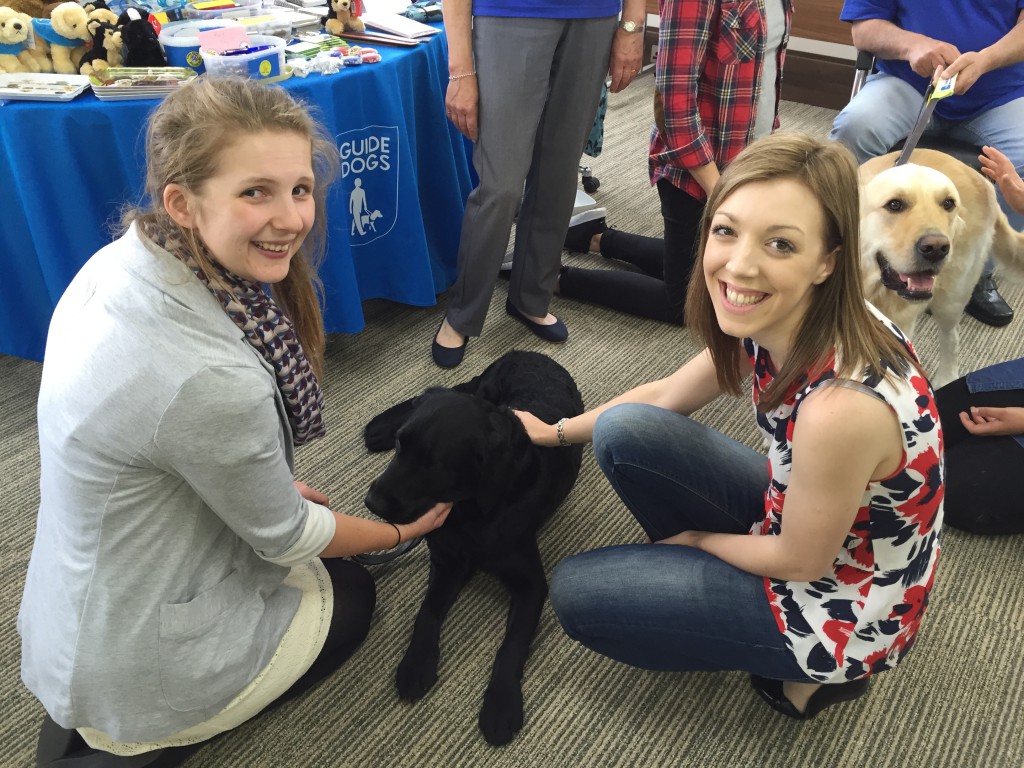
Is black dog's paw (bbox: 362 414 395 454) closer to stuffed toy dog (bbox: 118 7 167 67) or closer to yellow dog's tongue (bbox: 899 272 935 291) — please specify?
stuffed toy dog (bbox: 118 7 167 67)

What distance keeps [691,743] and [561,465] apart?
1.91 ft

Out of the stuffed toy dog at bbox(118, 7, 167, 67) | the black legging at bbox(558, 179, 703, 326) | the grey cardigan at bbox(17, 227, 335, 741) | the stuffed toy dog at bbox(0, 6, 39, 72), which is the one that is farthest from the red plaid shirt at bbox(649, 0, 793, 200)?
the stuffed toy dog at bbox(0, 6, 39, 72)

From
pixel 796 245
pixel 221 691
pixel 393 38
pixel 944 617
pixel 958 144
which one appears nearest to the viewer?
pixel 796 245

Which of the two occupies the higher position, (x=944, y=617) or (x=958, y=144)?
(x=958, y=144)

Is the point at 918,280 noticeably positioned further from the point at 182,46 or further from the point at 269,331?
the point at 182,46

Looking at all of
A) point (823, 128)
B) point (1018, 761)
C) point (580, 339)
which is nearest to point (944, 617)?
point (1018, 761)

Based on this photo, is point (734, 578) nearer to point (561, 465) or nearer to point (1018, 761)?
point (561, 465)

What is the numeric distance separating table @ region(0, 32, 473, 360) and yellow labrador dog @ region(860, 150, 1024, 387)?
1183 millimetres

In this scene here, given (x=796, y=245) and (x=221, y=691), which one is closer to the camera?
(x=796, y=245)

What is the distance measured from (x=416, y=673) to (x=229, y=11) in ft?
5.87

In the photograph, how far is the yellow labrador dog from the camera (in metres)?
1.65

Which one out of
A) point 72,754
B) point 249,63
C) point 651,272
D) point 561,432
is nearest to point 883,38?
point 651,272

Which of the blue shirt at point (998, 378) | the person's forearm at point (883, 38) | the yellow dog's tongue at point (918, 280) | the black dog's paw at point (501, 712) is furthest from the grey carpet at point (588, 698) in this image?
the person's forearm at point (883, 38)

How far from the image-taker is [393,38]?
2.05m
